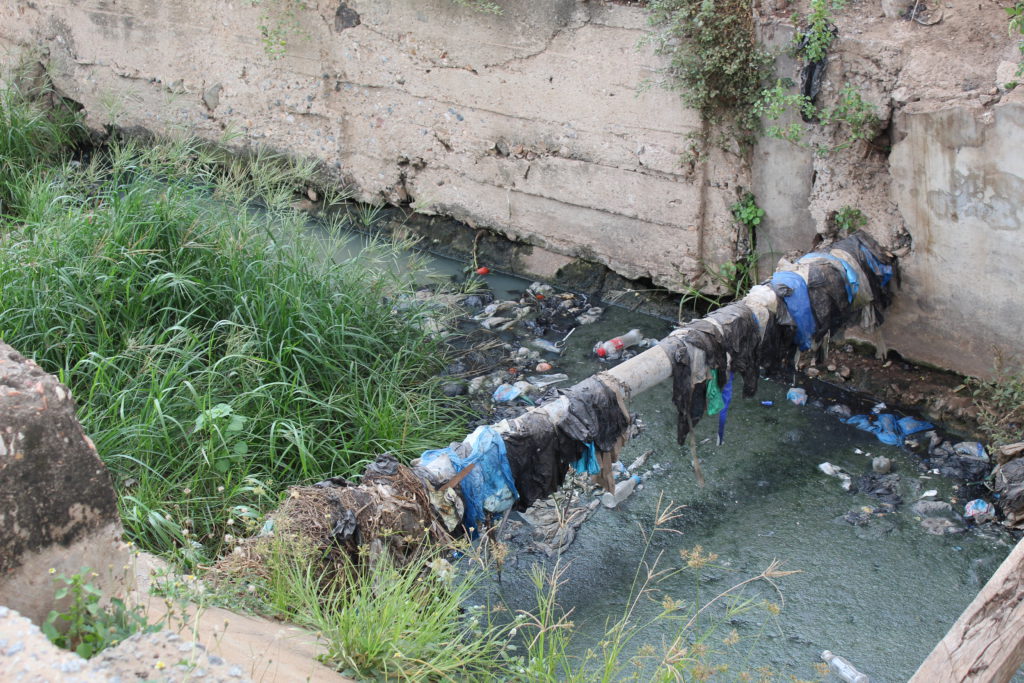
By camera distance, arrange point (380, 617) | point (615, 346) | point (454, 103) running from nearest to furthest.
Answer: point (380, 617) → point (615, 346) → point (454, 103)

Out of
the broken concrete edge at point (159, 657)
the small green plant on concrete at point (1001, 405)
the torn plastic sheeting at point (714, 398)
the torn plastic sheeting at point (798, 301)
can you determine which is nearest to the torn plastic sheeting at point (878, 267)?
the torn plastic sheeting at point (798, 301)

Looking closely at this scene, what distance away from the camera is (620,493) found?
387 cm

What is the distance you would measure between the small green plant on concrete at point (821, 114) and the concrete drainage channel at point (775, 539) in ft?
3.92

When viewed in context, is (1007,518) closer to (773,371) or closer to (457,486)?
(773,371)

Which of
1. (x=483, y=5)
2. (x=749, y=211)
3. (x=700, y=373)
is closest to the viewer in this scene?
(x=700, y=373)

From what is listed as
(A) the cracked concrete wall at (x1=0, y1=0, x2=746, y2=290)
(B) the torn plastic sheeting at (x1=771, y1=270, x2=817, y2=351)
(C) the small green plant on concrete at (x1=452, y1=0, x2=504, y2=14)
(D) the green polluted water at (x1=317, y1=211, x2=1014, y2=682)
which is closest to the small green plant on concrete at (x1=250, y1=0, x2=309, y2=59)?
(A) the cracked concrete wall at (x1=0, y1=0, x2=746, y2=290)

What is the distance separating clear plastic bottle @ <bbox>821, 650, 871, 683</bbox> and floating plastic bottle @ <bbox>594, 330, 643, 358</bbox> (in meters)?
2.06

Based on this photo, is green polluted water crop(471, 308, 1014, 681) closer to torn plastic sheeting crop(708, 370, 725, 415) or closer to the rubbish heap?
the rubbish heap

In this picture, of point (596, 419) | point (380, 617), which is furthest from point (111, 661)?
point (596, 419)

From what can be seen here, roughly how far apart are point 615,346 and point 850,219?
1.28 m

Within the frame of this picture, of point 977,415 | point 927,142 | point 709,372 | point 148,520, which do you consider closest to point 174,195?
point 148,520

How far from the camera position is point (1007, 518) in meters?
3.60

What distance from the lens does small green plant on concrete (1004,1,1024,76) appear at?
349cm

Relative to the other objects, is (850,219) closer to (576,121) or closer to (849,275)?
(849,275)
